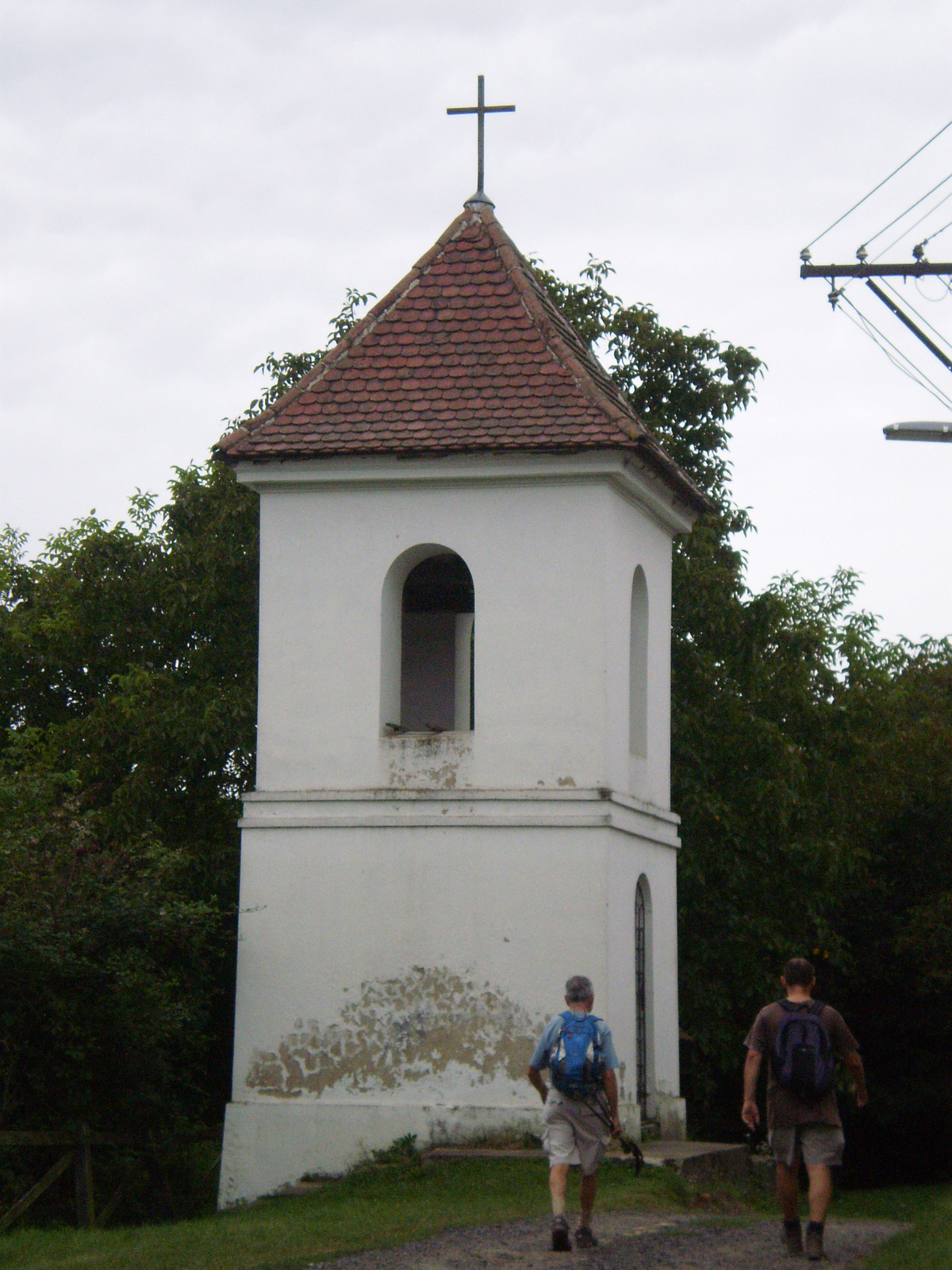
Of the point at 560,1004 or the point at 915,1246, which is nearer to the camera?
the point at 915,1246

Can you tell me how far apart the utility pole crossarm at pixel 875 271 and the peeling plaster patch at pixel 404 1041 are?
29.7 ft

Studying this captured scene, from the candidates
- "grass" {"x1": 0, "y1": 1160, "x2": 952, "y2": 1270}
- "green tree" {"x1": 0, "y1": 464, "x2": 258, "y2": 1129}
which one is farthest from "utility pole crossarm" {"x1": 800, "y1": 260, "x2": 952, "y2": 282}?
"grass" {"x1": 0, "y1": 1160, "x2": 952, "y2": 1270}

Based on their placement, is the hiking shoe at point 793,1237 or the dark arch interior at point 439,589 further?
the dark arch interior at point 439,589

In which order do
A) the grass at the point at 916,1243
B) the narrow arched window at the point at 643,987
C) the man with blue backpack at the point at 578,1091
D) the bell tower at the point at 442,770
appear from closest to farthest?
the grass at the point at 916,1243, the man with blue backpack at the point at 578,1091, the bell tower at the point at 442,770, the narrow arched window at the point at 643,987

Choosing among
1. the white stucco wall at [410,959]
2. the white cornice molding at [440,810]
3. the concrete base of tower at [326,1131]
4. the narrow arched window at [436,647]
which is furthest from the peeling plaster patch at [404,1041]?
the narrow arched window at [436,647]

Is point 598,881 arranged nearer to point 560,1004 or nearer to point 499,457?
point 560,1004

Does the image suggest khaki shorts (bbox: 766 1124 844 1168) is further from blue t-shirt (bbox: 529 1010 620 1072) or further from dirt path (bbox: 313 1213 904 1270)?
blue t-shirt (bbox: 529 1010 620 1072)

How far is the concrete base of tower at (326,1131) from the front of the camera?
13.9 meters

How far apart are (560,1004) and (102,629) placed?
1350 centimetres

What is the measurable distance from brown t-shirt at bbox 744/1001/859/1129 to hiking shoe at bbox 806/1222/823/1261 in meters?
0.50

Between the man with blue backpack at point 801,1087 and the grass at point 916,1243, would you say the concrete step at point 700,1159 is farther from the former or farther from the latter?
the man with blue backpack at point 801,1087

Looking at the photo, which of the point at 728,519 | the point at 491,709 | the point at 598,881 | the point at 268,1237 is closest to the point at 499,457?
the point at 491,709

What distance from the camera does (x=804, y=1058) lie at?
9.73 meters

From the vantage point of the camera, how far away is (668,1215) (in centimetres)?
1187
